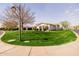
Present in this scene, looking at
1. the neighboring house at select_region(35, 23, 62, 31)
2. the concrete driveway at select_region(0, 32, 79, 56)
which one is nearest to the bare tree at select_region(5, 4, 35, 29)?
the neighboring house at select_region(35, 23, 62, 31)

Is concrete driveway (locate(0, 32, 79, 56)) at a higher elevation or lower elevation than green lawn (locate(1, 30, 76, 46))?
lower

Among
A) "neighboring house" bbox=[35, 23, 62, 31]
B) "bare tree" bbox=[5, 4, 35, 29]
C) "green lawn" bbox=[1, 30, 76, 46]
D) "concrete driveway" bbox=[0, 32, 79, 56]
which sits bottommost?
"concrete driveway" bbox=[0, 32, 79, 56]

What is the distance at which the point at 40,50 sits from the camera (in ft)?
5.41

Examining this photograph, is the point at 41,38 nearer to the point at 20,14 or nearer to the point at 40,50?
the point at 40,50

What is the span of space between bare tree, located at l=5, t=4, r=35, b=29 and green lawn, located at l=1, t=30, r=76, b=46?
11cm

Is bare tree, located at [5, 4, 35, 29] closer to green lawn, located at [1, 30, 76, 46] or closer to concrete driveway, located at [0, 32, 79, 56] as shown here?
green lawn, located at [1, 30, 76, 46]

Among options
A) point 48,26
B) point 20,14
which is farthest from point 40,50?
point 20,14

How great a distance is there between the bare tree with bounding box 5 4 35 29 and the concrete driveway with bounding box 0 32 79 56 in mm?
235

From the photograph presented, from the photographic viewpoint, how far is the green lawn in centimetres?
166

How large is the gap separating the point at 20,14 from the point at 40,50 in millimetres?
356

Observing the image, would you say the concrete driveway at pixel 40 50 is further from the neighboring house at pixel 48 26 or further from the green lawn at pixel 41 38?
the neighboring house at pixel 48 26

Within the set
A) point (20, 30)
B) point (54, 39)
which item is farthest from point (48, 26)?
point (20, 30)

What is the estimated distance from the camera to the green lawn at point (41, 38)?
1.66 meters

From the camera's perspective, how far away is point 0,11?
163 centimetres
